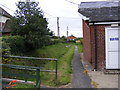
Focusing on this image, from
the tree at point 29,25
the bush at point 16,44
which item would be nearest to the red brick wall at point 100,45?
the bush at point 16,44

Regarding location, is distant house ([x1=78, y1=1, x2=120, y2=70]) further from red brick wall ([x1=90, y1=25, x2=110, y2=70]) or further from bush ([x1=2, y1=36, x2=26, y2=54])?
bush ([x1=2, y1=36, x2=26, y2=54])

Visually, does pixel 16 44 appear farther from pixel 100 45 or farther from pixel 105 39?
pixel 105 39

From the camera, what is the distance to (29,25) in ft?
44.9

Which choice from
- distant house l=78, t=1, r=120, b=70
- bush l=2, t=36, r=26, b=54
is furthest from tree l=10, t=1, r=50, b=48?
distant house l=78, t=1, r=120, b=70

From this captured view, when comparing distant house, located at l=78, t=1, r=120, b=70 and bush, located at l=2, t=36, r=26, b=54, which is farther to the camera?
bush, located at l=2, t=36, r=26, b=54

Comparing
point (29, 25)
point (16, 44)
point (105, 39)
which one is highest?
point (29, 25)

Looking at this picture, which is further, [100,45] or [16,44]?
[16,44]

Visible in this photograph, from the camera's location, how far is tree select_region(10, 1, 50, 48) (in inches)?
537

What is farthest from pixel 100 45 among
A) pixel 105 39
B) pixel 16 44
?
pixel 16 44

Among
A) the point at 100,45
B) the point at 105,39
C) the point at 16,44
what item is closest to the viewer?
the point at 105,39

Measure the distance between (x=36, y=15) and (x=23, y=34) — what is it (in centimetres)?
220

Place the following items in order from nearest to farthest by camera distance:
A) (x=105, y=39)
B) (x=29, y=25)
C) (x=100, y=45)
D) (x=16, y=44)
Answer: (x=105, y=39) → (x=100, y=45) → (x=16, y=44) → (x=29, y=25)

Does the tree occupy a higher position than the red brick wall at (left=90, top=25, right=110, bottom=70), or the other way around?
the tree

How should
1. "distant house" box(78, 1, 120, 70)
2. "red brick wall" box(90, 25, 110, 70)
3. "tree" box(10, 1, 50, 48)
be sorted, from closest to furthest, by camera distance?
"distant house" box(78, 1, 120, 70), "red brick wall" box(90, 25, 110, 70), "tree" box(10, 1, 50, 48)
